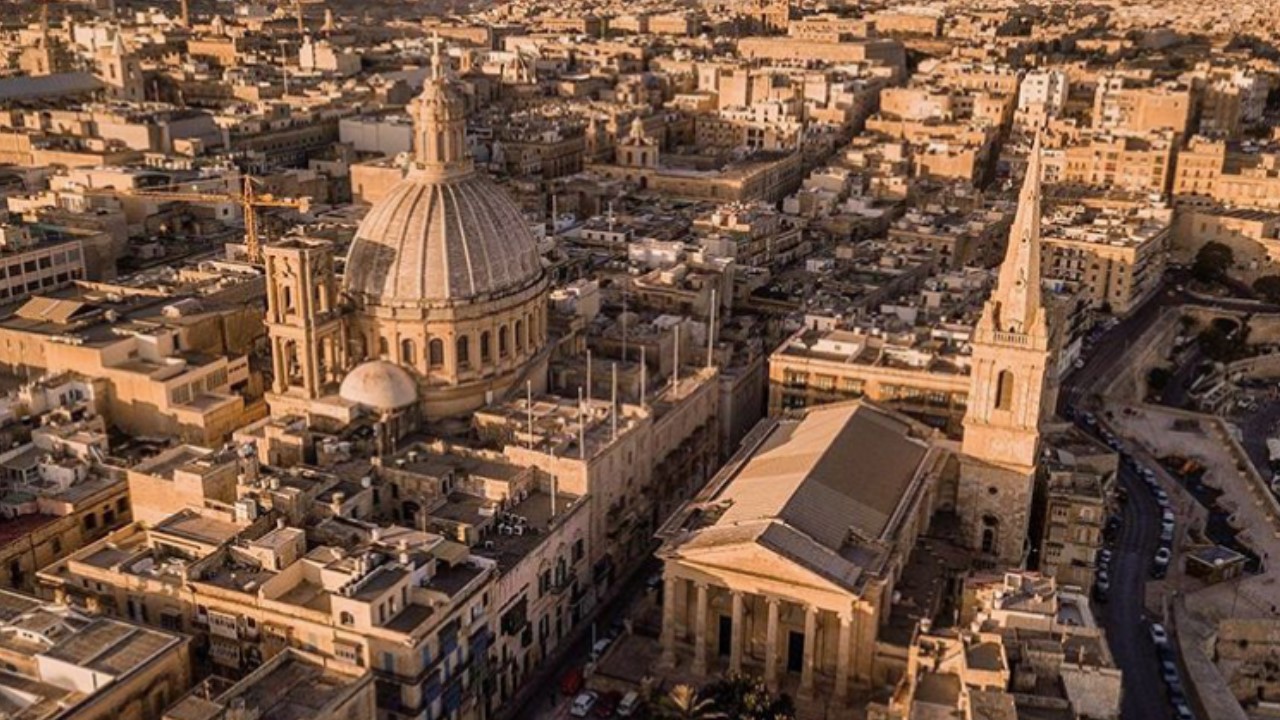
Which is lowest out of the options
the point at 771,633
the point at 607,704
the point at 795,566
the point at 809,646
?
the point at 607,704

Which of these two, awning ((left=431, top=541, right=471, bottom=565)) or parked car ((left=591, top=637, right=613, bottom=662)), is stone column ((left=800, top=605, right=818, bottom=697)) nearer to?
parked car ((left=591, top=637, right=613, bottom=662))

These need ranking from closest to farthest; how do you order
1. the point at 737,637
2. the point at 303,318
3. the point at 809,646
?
the point at 809,646 < the point at 737,637 < the point at 303,318

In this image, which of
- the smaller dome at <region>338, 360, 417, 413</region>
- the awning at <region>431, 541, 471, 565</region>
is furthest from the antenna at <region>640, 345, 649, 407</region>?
the awning at <region>431, 541, 471, 565</region>

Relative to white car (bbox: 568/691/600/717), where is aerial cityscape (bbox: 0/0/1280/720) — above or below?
above

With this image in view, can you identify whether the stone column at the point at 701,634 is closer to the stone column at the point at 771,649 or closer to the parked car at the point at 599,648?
the stone column at the point at 771,649

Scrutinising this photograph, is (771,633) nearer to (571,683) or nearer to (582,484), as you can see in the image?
(571,683)

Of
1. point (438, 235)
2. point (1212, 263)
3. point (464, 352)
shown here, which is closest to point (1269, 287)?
point (1212, 263)

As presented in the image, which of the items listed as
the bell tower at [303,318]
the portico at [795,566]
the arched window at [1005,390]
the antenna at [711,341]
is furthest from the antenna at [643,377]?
the arched window at [1005,390]
